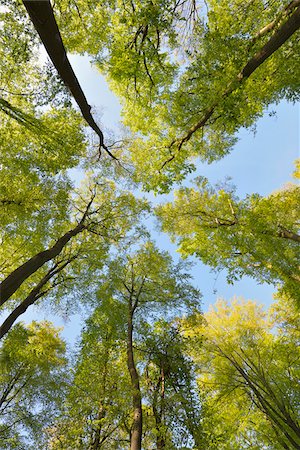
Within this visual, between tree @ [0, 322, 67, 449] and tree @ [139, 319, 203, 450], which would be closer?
tree @ [139, 319, 203, 450]

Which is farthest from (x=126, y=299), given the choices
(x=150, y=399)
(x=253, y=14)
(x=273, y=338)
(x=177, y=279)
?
(x=253, y=14)

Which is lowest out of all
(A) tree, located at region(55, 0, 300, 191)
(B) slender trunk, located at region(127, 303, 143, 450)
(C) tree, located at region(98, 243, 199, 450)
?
(B) slender trunk, located at region(127, 303, 143, 450)

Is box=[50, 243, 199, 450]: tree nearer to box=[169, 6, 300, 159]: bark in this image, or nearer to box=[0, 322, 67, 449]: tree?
box=[0, 322, 67, 449]: tree

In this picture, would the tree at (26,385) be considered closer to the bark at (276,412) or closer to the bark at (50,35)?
the bark at (276,412)

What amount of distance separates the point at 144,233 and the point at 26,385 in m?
6.86

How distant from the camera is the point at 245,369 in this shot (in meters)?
8.99

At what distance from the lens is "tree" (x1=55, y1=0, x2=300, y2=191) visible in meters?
5.69

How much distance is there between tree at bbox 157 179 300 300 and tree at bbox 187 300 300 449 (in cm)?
233

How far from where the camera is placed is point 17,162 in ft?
22.9

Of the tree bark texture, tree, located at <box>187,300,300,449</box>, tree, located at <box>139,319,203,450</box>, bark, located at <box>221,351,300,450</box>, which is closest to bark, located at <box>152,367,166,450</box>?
tree, located at <box>139,319,203,450</box>

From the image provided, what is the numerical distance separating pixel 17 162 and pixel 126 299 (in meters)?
5.61

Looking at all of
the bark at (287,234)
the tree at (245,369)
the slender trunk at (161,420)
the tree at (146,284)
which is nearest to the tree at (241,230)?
the bark at (287,234)

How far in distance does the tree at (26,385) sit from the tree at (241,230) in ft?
21.1

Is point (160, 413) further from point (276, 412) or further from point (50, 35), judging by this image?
point (50, 35)
